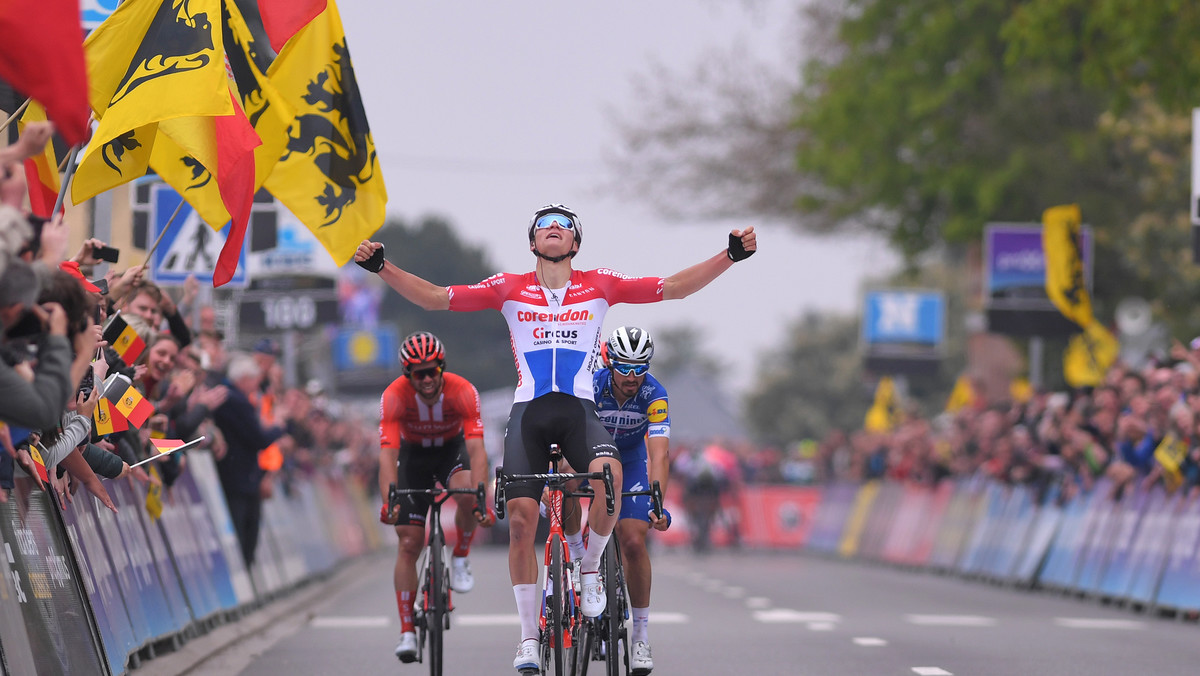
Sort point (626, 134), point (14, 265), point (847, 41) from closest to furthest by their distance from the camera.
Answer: point (14, 265), point (847, 41), point (626, 134)

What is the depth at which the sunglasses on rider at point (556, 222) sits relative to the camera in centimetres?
970

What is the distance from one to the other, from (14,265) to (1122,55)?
15653 mm

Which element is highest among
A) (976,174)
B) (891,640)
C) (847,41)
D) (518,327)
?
(847,41)

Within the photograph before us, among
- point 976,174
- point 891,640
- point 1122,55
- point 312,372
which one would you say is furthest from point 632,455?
point 312,372

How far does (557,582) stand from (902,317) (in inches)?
1236

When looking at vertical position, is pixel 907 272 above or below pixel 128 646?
above

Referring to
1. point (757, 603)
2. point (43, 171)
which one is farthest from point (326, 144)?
point (757, 603)

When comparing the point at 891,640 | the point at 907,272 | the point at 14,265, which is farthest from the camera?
the point at 907,272

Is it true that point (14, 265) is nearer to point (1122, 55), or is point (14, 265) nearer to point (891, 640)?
point (891, 640)

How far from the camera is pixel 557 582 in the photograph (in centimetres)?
946

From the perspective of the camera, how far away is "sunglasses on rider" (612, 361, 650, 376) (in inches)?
404

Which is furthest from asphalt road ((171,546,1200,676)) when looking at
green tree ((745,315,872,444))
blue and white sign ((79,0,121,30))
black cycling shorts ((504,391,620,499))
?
green tree ((745,315,872,444))

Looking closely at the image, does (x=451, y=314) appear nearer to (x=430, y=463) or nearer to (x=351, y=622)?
(x=351, y=622)

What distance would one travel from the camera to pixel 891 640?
13.9 m
